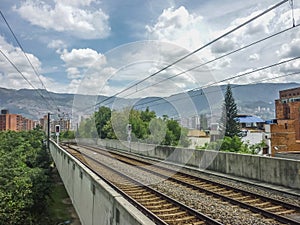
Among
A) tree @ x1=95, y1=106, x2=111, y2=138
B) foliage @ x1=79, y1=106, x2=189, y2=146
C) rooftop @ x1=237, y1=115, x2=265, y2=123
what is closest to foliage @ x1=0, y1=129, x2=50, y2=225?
foliage @ x1=79, y1=106, x2=189, y2=146

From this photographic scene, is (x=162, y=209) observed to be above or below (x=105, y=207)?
below

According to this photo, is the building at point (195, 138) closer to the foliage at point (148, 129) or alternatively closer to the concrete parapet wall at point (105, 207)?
the foliage at point (148, 129)

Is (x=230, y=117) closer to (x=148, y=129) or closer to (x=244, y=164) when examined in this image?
(x=148, y=129)

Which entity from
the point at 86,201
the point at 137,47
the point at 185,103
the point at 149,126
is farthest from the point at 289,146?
the point at 86,201

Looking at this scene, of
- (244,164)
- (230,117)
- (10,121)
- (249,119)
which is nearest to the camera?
(244,164)

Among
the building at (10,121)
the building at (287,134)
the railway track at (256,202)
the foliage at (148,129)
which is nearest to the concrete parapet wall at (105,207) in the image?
the railway track at (256,202)

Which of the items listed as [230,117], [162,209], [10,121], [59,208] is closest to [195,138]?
[59,208]

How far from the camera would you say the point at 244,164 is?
41.4ft

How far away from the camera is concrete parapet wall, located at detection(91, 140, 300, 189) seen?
33.6ft

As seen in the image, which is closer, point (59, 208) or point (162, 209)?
point (162, 209)

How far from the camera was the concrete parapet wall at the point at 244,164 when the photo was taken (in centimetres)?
1024

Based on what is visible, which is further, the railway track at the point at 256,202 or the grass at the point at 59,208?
the grass at the point at 59,208

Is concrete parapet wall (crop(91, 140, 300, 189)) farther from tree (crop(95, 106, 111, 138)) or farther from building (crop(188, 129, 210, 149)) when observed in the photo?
tree (crop(95, 106, 111, 138))

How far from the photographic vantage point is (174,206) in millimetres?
8484
